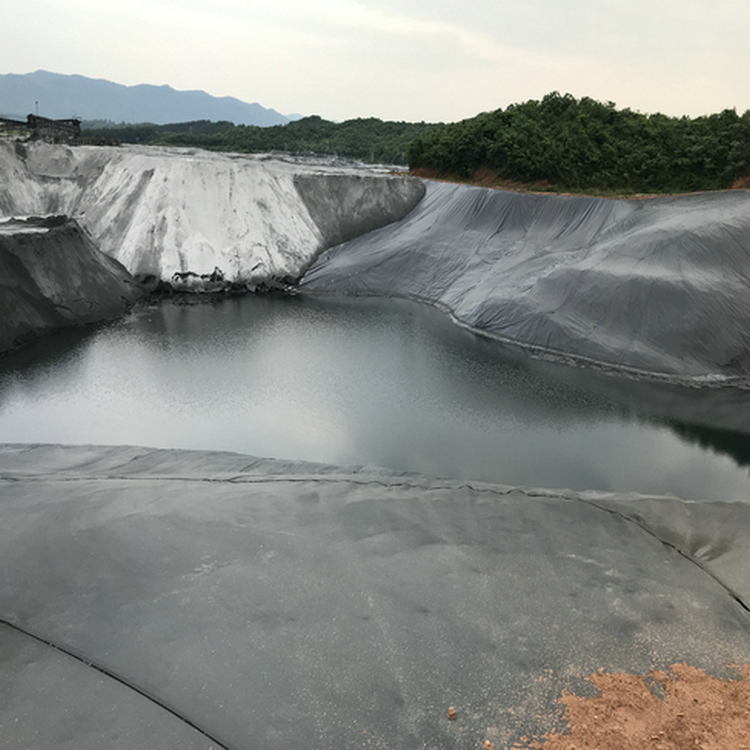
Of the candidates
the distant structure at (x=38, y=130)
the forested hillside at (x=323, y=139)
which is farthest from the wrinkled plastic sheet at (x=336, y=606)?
the forested hillside at (x=323, y=139)

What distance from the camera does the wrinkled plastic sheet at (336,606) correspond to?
20.5 ft

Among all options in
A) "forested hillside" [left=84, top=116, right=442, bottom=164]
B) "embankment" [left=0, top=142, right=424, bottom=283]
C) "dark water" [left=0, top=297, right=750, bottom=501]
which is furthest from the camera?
"forested hillside" [left=84, top=116, right=442, bottom=164]

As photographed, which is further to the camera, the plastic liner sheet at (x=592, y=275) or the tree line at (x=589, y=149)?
the tree line at (x=589, y=149)

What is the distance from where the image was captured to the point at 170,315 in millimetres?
24984

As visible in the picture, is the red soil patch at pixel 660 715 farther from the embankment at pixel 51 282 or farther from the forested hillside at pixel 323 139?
the forested hillside at pixel 323 139

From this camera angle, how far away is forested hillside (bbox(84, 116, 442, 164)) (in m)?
56.4

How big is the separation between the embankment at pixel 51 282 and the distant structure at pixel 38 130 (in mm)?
14648

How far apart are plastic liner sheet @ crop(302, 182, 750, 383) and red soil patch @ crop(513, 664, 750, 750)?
13.5 meters

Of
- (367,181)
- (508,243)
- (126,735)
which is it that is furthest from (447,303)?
(126,735)

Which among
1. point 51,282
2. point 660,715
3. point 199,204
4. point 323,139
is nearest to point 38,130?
point 199,204

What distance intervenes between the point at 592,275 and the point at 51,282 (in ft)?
66.5

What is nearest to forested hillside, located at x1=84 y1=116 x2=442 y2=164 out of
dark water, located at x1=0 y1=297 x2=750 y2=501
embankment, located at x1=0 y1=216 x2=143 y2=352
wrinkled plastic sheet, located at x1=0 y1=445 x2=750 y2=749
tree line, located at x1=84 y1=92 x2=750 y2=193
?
tree line, located at x1=84 y1=92 x2=750 y2=193

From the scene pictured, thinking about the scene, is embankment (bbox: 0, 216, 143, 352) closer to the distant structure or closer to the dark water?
the dark water

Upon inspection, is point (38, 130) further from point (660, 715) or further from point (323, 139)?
point (660, 715)
